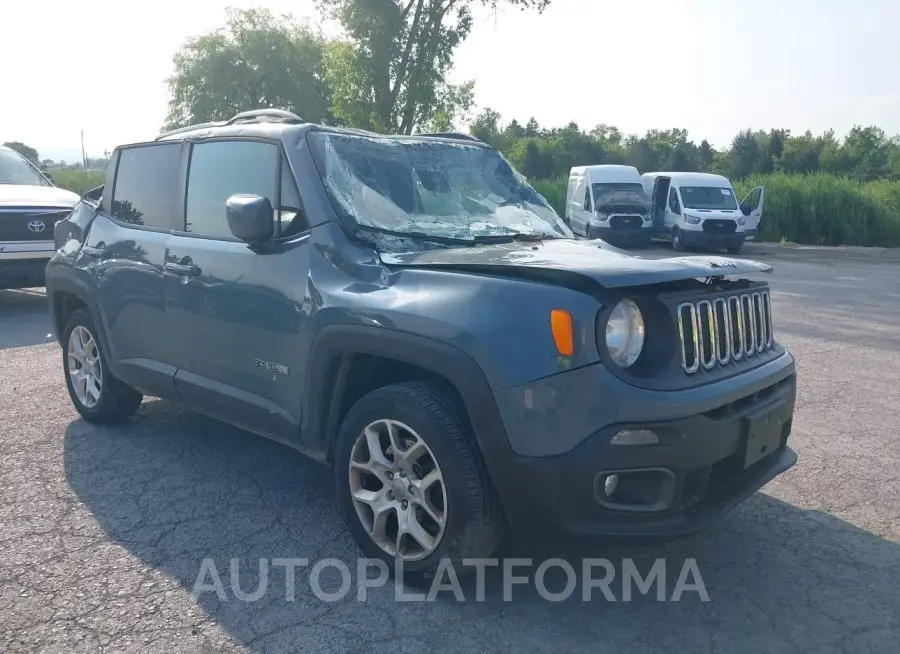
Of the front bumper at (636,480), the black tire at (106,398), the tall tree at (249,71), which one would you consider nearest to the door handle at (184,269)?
the black tire at (106,398)

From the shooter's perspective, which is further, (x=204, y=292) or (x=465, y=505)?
(x=204, y=292)

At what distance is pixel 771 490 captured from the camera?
4.22 metres

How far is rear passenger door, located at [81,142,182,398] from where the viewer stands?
4.47 m

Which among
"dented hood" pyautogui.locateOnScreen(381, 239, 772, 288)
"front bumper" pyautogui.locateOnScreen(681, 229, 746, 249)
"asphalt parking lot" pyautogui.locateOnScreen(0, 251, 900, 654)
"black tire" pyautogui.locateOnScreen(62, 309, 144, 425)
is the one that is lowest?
"front bumper" pyautogui.locateOnScreen(681, 229, 746, 249)

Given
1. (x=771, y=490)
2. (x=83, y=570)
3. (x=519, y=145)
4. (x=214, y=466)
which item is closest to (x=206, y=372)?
(x=214, y=466)

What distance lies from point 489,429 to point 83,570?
186 cm

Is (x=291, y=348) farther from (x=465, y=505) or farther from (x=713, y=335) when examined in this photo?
(x=713, y=335)

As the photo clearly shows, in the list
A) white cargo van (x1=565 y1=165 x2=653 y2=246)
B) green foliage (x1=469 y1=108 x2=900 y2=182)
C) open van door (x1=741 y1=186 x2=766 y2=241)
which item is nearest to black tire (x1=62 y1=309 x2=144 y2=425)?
white cargo van (x1=565 y1=165 x2=653 y2=246)

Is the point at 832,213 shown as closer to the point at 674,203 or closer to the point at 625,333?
the point at 674,203

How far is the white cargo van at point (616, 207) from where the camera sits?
22.6 m

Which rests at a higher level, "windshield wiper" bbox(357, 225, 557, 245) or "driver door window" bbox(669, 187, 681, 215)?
"windshield wiper" bbox(357, 225, 557, 245)

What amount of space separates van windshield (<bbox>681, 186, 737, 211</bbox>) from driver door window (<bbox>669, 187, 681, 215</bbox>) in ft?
0.72

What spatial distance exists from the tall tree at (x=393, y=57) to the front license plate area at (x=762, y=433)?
23708 millimetres

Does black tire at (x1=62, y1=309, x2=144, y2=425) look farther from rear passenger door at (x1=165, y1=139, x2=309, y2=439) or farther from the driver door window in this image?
the driver door window
